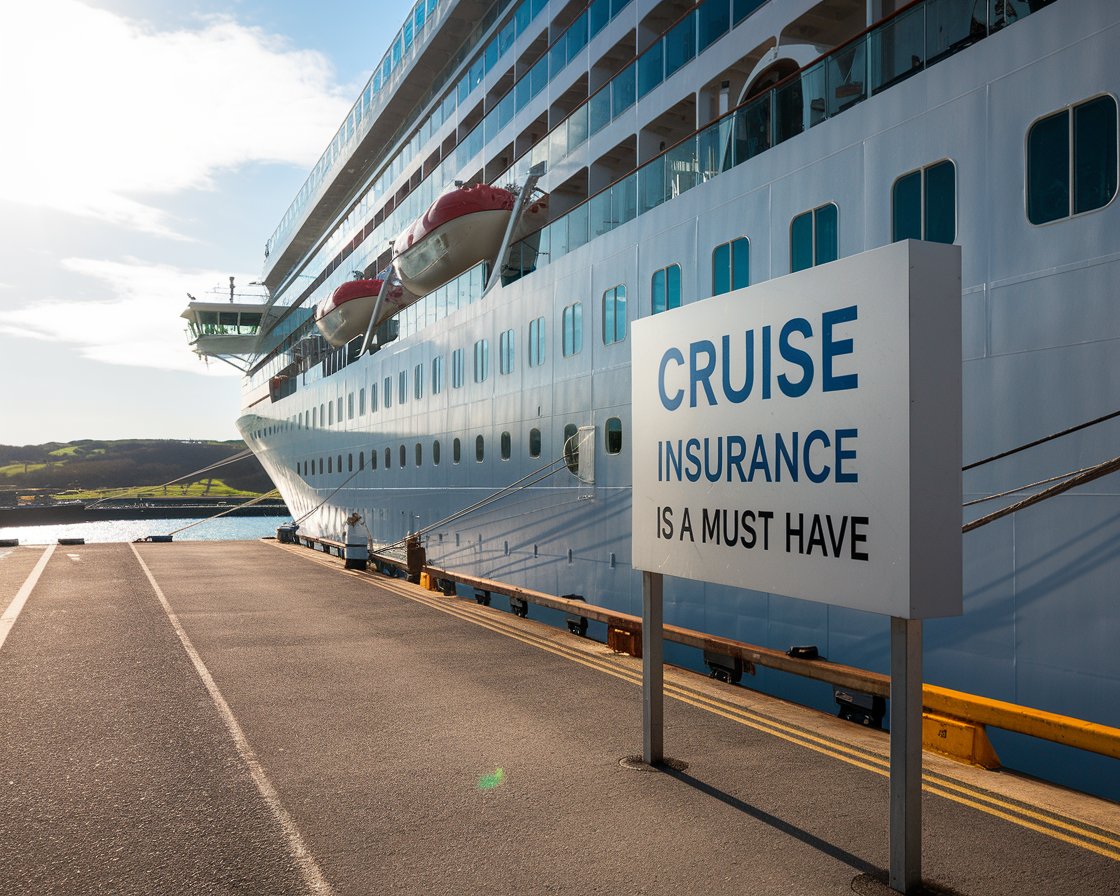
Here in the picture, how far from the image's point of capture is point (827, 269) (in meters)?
5.26

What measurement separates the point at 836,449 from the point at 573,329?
10.4m

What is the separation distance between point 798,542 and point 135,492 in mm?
135055

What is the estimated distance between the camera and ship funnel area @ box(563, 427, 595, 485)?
47.0 ft

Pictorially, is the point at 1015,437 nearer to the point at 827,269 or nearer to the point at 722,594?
the point at 827,269

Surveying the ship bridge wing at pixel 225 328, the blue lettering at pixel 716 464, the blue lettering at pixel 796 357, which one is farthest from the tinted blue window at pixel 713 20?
the ship bridge wing at pixel 225 328

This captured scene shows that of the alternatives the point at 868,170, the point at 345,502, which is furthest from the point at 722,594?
the point at 345,502

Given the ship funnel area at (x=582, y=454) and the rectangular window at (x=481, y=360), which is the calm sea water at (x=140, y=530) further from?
the ship funnel area at (x=582, y=454)

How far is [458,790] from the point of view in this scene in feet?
20.6

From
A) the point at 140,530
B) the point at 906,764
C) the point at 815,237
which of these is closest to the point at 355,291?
the point at 815,237

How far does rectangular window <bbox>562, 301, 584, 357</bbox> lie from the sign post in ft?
27.1

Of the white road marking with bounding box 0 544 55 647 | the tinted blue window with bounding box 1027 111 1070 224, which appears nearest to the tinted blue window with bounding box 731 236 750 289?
the tinted blue window with bounding box 1027 111 1070 224

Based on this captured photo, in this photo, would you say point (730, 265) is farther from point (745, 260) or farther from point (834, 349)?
point (834, 349)

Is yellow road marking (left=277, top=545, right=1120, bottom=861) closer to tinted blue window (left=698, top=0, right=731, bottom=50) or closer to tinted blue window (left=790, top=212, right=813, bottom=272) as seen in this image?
tinted blue window (left=790, top=212, right=813, bottom=272)

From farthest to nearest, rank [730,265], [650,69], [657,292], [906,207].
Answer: [650,69] < [657,292] < [730,265] < [906,207]
